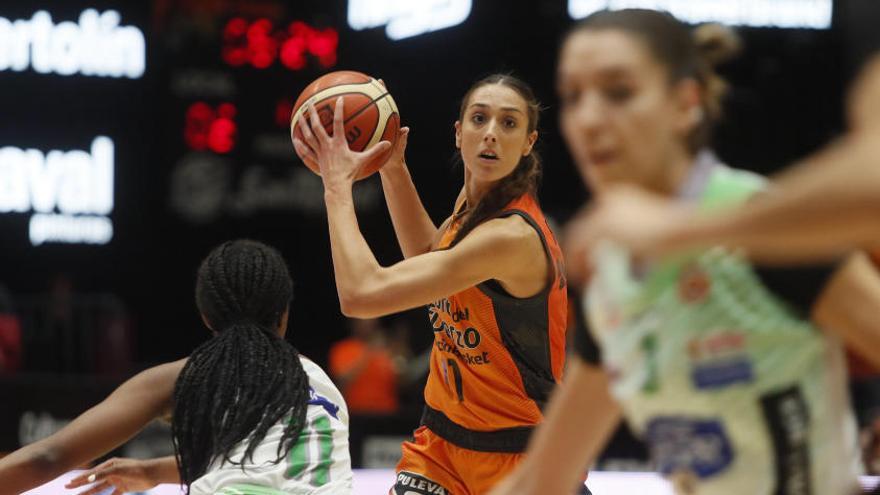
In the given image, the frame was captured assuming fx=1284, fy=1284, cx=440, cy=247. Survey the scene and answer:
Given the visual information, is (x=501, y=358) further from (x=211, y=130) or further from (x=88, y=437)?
(x=211, y=130)

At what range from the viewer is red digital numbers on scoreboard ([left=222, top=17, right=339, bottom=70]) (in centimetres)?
952

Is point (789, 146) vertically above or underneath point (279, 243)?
above

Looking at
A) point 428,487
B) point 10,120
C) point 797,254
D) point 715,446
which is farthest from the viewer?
point 10,120

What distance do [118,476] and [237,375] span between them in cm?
58

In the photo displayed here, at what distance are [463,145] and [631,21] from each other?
216cm

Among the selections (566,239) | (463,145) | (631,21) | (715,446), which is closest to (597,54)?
(631,21)

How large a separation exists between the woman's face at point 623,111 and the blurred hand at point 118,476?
7.26 feet

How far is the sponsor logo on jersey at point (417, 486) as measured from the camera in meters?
4.00

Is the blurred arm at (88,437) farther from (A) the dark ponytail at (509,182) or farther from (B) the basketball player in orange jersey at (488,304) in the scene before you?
(A) the dark ponytail at (509,182)

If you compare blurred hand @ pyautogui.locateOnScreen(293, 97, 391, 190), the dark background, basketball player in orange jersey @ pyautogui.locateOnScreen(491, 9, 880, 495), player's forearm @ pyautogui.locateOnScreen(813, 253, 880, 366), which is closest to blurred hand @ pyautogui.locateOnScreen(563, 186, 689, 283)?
basketball player in orange jersey @ pyautogui.locateOnScreen(491, 9, 880, 495)

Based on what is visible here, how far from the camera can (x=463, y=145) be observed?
13.8 ft

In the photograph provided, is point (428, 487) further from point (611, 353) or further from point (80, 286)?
point (80, 286)

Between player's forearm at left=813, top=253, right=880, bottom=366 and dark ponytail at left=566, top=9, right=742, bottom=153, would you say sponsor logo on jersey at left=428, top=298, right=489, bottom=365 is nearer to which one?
dark ponytail at left=566, top=9, right=742, bottom=153

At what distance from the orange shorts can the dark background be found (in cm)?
532
